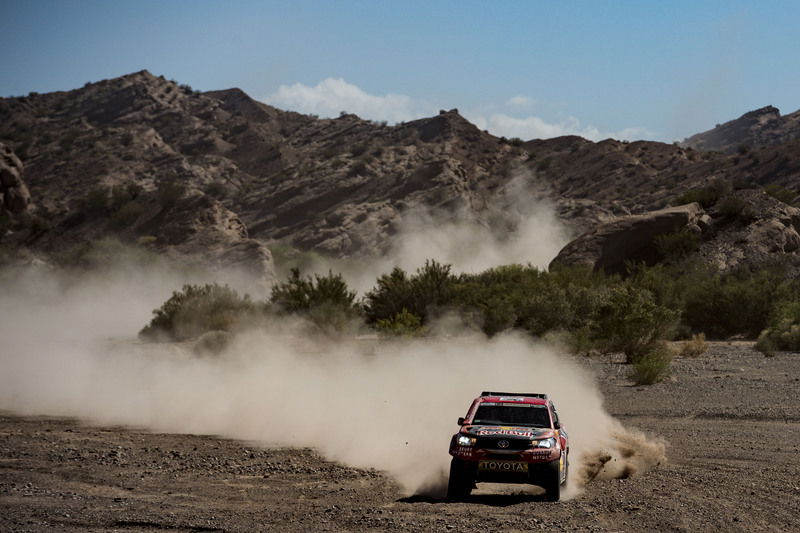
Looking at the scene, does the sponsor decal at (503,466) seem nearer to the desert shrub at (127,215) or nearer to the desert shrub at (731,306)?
the desert shrub at (731,306)

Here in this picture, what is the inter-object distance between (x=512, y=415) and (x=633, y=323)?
19426 millimetres

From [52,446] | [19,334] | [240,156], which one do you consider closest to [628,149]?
[240,156]

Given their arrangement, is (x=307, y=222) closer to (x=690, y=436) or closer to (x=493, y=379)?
(x=493, y=379)

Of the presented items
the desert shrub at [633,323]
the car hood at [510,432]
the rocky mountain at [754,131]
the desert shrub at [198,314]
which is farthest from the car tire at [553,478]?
the rocky mountain at [754,131]

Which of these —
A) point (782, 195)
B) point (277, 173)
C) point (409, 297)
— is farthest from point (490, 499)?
point (277, 173)

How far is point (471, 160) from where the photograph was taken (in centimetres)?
10044

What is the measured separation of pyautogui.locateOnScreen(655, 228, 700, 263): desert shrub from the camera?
165ft

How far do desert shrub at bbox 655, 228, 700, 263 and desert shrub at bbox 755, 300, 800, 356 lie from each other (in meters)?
12.8

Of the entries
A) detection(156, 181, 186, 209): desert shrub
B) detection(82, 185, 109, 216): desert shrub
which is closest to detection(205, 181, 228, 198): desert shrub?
detection(82, 185, 109, 216): desert shrub

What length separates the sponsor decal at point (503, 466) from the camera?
11859 millimetres

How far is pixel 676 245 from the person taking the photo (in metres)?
50.5

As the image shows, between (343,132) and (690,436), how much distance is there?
9532cm

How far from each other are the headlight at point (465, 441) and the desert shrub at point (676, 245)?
39.7 m

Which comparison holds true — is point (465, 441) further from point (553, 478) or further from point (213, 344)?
point (213, 344)
